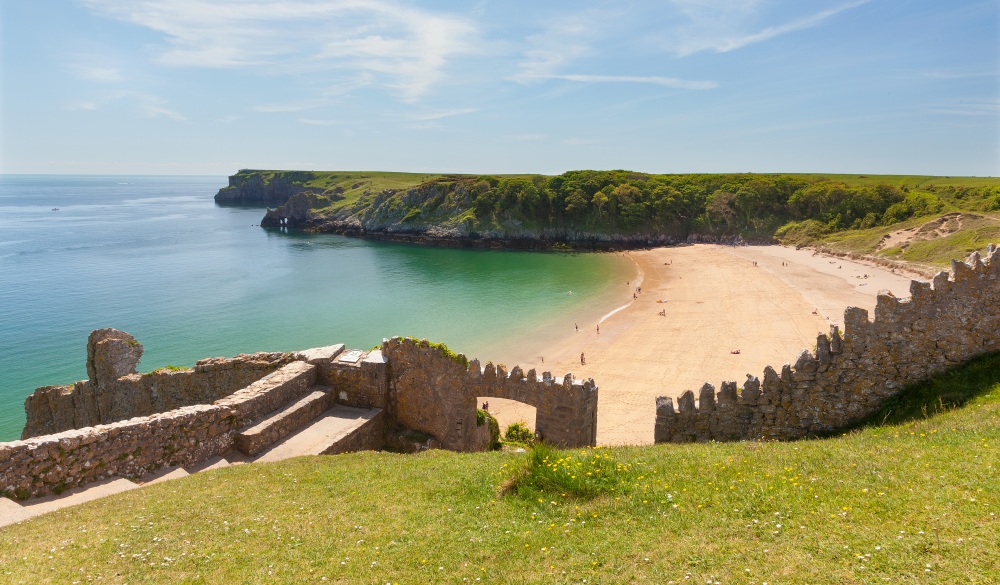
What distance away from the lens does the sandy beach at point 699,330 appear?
29.3 meters

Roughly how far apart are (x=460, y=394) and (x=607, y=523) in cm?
908

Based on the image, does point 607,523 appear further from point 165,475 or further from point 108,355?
point 108,355

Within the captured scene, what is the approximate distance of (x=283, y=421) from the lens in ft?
48.8

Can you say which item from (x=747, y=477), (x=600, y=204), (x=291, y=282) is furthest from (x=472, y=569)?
(x=600, y=204)

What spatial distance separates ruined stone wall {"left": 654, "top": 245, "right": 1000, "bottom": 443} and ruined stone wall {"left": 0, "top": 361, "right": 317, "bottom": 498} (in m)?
11.3

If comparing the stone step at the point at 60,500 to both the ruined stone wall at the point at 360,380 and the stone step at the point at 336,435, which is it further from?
the ruined stone wall at the point at 360,380

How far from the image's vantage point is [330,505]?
9.48m

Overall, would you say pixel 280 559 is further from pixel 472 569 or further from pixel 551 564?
pixel 551 564

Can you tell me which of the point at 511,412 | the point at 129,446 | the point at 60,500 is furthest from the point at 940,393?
the point at 511,412

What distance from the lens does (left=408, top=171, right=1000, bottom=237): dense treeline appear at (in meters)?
92.6

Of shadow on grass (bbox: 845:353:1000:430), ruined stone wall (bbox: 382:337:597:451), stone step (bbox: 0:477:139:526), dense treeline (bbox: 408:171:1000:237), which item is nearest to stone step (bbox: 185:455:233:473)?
stone step (bbox: 0:477:139:526)

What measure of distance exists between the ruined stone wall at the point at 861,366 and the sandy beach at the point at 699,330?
6878 millimetres

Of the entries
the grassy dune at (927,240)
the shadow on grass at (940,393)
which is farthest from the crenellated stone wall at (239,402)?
the grassy dune at (927,240)

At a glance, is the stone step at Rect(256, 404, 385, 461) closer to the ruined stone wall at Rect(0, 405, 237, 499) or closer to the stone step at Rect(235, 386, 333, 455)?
the stone step at Rect(235, 386, 333, 455)
